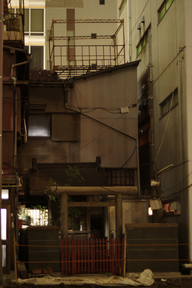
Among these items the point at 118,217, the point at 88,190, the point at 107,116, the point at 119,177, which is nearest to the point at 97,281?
the point at 118,217

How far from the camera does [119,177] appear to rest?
23.3 m

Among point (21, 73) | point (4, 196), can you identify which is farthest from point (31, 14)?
point (4, 196)

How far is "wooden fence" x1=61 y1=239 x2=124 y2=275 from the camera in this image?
1758cm

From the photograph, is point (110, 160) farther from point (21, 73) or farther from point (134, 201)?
point (21, 73)

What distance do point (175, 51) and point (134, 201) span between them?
8573mm

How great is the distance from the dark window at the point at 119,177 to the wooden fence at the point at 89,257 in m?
5.61

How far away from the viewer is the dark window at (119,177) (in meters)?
23.2

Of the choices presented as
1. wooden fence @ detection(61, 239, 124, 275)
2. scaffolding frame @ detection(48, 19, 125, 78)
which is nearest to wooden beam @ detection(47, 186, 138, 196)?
wooden fence @ detection(61, 239, 124, 275)

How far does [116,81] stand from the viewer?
79.6 feet

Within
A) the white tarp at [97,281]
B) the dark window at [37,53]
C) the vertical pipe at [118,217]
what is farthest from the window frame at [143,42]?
the white tarp at [97,281]

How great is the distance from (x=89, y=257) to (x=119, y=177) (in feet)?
21.1

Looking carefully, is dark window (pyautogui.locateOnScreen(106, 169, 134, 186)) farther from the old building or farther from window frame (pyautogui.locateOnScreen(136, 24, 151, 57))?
window frame (pyautogui.locateOnScreen(136, 24, 151, 57))

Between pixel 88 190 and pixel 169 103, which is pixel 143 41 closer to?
pixel 169 103

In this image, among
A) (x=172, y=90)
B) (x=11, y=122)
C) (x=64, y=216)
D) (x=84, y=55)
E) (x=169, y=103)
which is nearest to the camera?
(x=64, y=216)
